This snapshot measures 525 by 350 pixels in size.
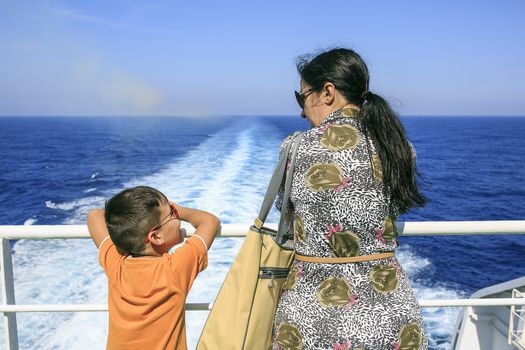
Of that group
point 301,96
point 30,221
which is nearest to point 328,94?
point 301,96

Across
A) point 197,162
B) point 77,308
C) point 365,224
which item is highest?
point 365,224

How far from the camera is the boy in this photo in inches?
49.1

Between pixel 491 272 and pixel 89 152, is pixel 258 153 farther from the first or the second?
pixel 89 152

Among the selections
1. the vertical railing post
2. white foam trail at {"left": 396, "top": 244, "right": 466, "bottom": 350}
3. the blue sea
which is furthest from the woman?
white foam trail at {"left": 396, "top": 244, "right": 466, "bottom": 350}

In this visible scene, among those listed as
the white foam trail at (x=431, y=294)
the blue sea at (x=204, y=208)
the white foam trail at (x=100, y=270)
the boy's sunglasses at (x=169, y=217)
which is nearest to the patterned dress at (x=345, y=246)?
the blue sea at (x=204, y=208)

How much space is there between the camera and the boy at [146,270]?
1246 millimetres

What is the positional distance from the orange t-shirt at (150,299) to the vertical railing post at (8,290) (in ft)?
1.54

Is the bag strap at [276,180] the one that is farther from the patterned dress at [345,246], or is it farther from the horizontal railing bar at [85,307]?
the horizontal railing bar at [85,307]

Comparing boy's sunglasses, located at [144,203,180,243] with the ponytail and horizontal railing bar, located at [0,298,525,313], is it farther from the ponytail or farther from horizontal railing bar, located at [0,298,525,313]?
the ponytail

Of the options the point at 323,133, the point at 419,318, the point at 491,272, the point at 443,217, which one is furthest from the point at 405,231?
the point at 443,217

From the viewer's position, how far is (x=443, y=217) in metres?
20.3

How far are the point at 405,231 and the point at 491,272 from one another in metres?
13.7

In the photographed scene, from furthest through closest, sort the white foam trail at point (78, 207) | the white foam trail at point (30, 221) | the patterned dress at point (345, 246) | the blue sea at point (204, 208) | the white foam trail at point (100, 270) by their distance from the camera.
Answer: the white foam trail at point (30, 221) < the white foam trail at point (78, 207) < the blue sea at point (204, 208) < the white foam trail at point (100, 270) < the patterned dress at point (345, 246)

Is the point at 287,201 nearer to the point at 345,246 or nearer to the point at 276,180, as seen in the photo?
the point at 276,180
